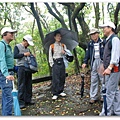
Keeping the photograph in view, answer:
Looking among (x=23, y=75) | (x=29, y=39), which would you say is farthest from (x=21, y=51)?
(x=23, y=75)

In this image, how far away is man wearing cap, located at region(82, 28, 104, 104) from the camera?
2.70m

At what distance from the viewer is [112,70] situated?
7.45 feet

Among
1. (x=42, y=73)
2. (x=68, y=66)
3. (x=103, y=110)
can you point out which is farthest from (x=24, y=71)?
(x=103, y=110)

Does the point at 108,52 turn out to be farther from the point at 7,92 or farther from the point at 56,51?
the point at 7,92

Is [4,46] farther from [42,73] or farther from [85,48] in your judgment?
[85,48]

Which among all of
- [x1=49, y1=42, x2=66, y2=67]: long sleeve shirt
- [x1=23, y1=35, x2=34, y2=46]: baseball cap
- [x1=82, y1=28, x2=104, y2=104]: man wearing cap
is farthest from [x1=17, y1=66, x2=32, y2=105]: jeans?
[x1=82, y1=28, x2=104, y2=104]: man wearing cap

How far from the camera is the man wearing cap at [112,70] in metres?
2.23

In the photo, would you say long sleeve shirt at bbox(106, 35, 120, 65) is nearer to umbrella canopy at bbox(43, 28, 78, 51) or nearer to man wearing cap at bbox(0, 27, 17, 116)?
umbrella canopy at bbox(43, 28, 78, 51)

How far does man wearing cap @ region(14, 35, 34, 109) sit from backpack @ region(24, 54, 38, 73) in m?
0.04

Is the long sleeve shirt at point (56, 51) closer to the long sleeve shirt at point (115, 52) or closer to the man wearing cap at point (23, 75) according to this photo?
the man wearing cap at point (23, 75)

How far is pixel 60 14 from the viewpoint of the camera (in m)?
2.85

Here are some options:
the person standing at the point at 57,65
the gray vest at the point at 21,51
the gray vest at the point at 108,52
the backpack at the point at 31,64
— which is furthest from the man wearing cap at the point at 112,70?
the gray vest at the point at 21,51

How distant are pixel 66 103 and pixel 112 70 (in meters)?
0.78

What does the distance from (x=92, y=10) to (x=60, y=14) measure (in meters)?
0.41
